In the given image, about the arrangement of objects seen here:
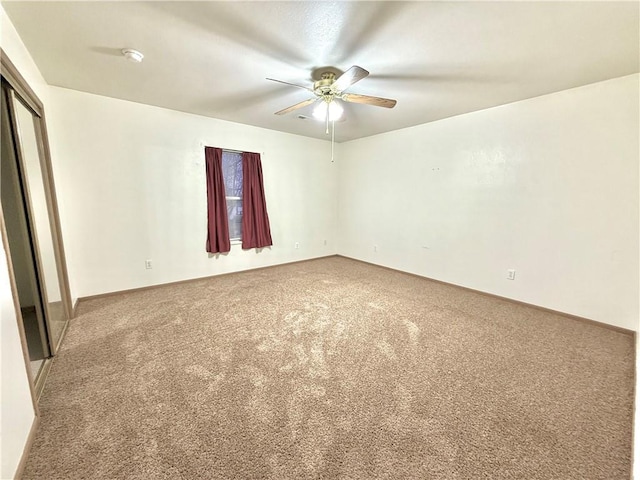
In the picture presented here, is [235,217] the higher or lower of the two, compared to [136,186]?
lower

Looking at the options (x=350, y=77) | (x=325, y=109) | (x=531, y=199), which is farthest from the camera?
(x=531, y=199)

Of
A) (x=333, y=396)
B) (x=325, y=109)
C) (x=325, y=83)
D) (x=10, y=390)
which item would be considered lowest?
(x=333, y=396)

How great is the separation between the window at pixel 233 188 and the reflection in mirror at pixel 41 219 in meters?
2.13

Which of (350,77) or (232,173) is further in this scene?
(232,173)

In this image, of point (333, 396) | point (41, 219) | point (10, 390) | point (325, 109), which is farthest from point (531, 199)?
point (41, 219)

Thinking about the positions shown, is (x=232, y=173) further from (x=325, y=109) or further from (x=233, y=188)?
(x=325, y=109)

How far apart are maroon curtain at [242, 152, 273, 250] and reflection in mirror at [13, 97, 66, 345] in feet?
7.67

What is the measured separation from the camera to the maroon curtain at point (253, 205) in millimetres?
4430

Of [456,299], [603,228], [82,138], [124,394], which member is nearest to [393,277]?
[456,299]

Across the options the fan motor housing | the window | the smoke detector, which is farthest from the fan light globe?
the window

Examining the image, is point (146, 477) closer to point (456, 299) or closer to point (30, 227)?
point (30, 227)

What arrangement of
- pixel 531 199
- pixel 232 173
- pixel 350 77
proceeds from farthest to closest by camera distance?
pixel 232 173, pixel 531 199, pixel 350 77

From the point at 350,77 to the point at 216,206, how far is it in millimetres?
2865

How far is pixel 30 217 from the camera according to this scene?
204 centimetres
